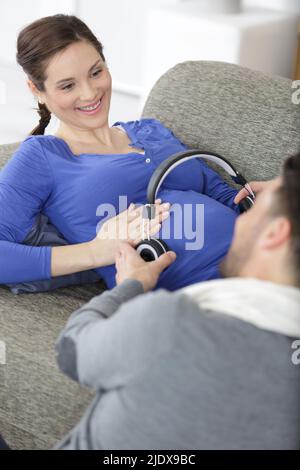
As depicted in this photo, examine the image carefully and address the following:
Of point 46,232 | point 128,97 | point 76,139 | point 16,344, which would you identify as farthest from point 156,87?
point 128,97

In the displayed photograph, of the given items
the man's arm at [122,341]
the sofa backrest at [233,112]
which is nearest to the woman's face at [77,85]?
the sofa backrest at [233,112]

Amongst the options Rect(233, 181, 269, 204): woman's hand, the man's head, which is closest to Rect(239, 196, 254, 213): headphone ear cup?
Rect(233, 181, 269, 204): woman's hand

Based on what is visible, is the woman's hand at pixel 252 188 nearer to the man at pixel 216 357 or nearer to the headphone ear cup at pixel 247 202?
the headphone ear cup at pixel 247 202

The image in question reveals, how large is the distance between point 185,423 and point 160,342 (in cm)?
12

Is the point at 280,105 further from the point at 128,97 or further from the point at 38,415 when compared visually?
the point at 128,97

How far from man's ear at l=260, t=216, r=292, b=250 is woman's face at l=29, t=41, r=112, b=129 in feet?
3.12

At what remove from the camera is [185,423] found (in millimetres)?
1150

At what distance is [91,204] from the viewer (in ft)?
6.37

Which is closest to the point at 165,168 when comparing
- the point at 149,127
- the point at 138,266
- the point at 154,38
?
the point at 138,266

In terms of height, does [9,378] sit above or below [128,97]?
above

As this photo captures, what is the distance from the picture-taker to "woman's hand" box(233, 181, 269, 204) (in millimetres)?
2020

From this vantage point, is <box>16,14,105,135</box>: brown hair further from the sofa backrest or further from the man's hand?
the man's hand

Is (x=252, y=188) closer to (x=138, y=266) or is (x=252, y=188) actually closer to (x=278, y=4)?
(x=138, y=266)

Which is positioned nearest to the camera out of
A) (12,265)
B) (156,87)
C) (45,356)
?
(45,356)
